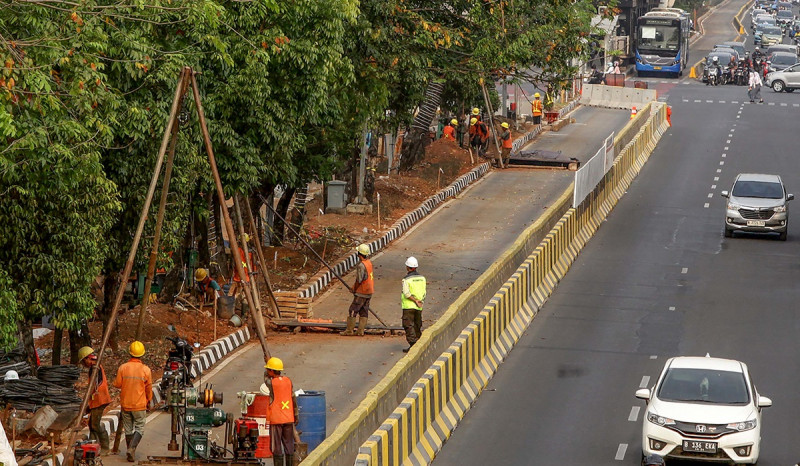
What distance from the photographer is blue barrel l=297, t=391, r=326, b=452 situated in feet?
57.6

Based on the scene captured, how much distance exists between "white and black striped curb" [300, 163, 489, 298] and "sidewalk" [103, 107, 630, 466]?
0.85 feet

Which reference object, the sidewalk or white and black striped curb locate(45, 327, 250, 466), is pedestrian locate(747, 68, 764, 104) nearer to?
the sidewalk

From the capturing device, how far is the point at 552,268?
29531 mm

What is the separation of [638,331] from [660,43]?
184ft

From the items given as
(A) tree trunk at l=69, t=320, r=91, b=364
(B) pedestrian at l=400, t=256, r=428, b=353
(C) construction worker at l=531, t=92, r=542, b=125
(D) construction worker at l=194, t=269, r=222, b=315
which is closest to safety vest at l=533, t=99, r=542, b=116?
(C) construction worker at l=531, t=92, r=542, b=125

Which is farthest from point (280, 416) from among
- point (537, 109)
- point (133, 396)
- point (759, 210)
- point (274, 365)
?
point (537, 109)

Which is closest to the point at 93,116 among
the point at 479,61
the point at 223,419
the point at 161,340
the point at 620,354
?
the point at 223,419

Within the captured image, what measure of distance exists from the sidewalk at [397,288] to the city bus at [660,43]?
29.6 meters

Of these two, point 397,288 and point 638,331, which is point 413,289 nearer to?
point 638,331

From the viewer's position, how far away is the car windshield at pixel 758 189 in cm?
3566

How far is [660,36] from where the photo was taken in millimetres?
79250

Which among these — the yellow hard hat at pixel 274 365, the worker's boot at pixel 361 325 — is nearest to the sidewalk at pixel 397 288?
the worker's boot at pixel 361 325

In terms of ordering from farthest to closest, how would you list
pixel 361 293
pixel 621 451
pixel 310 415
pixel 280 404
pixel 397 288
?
pixel 397 288 → pixel 361 293 → pixel 621 451 → pixel 310 415 → pixel 280 404

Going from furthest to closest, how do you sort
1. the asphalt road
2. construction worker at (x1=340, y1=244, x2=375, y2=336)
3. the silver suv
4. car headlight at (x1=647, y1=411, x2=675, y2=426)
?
the silver suv, construction worker at (x1=340, y1=244, x2=375, y2=336), the asphalt road, car headlight at (x1=647, y1=411, x2=675, y2=426)
